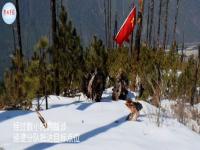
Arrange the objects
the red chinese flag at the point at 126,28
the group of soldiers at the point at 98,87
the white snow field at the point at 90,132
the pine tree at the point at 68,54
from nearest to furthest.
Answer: the white snow field at the point at 90,132 → the group of soldiers at the point at 98,87 → the red chinese flag at the point at 126,28 → the pine tree at the point at 68,54

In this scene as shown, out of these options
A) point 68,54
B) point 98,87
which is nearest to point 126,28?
point 68,54

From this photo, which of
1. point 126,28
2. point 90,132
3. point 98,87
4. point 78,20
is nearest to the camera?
point 90,132

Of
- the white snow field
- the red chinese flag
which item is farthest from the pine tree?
the white snow field

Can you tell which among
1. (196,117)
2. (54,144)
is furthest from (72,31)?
(54,144)

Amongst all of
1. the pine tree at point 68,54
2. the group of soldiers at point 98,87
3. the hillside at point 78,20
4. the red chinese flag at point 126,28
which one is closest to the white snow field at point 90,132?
the group of soldiers at point 98,87

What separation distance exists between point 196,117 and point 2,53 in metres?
68.2

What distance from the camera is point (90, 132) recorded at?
5.77 m

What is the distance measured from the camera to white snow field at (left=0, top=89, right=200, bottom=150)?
5.09 metres

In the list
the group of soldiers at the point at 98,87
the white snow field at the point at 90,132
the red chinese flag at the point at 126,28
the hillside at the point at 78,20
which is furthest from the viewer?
the hillside at the point at 78,20

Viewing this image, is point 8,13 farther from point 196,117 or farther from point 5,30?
point 5,30

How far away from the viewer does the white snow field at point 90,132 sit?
5.09 m

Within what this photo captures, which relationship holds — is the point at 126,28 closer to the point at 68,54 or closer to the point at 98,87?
the point at 68,54

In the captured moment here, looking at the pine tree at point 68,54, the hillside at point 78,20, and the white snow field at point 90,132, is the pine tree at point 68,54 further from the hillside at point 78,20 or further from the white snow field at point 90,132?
the hillside at point 78,20

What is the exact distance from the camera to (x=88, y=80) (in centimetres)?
970
